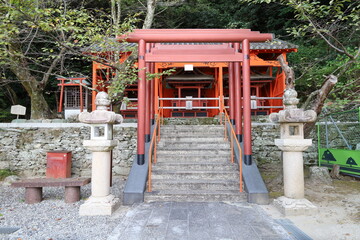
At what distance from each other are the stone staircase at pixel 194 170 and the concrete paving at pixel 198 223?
23cm

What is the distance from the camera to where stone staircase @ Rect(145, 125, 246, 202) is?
4410 mm

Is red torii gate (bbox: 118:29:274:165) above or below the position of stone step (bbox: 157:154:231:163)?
above

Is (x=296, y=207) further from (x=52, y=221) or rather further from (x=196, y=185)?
(x=52, y=221)

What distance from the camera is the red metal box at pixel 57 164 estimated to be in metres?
6.84

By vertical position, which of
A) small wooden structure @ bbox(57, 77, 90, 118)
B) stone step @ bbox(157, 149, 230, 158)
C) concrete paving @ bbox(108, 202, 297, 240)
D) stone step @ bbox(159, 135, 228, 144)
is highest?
small wooden structure @ bbox(57, 77, 90, 118)

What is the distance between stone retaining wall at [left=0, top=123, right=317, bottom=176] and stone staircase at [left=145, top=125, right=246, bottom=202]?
1735mm

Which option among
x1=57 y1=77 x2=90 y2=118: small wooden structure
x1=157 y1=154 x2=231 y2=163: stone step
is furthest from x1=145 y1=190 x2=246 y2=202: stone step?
x1=57 y1=77 x2=90 y2=118: small wooden structure

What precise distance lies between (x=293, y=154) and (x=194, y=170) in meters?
2.12

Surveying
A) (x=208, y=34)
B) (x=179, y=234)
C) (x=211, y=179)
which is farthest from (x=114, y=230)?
(x=208, y=34)

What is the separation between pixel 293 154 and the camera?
13.1ft

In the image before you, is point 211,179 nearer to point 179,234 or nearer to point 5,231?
point 179,234

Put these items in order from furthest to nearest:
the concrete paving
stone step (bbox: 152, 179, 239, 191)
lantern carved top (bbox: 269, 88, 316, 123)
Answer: stone step (bbox: 152, 179, 239, 191)
lantern carved top (bbox: 269, 88, 316, 123)
the concrete paving

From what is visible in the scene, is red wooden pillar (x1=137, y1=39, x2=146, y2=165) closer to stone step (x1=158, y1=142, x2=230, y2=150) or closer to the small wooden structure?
stone step (x1=158, y1=142, x2=230, y2=150)

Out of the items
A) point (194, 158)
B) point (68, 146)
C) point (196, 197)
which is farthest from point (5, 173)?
point (196, 197)
